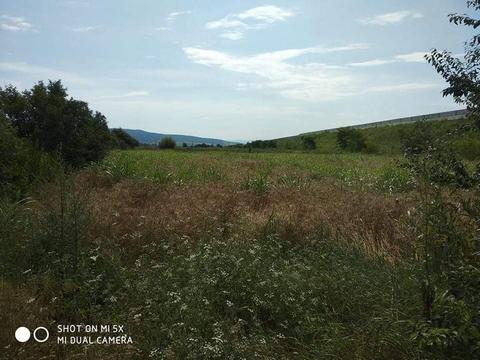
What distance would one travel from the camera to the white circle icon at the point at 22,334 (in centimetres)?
381

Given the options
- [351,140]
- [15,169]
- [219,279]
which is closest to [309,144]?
[351,140]

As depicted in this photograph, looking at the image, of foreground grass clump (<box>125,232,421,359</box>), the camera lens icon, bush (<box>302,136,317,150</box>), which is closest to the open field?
foreground grass clump (<box>125,232,421,359</box>)

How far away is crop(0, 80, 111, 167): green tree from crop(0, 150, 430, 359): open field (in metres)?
6.66

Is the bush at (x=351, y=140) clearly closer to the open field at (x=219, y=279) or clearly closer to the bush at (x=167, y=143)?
the bush at (x=167, y=143)

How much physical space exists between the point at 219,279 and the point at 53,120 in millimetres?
11237

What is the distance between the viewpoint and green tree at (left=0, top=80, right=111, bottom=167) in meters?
13.6

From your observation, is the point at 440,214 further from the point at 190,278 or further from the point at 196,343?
the point at 190,278

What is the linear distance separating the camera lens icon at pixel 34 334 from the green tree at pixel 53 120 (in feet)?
32.2

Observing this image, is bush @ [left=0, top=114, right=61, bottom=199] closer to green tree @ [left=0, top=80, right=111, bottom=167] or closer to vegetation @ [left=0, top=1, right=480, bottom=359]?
vegetation @ [left=0, top=1, right=480, bottom=359]

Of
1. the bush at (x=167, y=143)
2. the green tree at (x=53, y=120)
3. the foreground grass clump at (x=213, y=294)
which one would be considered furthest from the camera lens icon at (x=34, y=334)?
the bush at (x=167, y=143)

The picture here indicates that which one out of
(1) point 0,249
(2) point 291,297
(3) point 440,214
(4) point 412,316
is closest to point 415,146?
(3) point 440,214

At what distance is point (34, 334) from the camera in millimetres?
3928

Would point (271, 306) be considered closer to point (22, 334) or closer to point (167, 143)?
point (22, 334)

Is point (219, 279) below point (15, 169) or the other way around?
below
